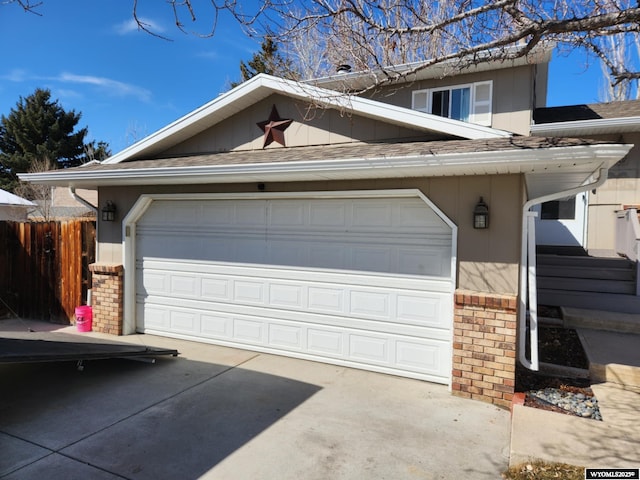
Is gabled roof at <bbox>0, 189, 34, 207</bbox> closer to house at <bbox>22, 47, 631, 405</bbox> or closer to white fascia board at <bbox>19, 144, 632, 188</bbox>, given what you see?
house at <bbox>22, 47, 631, 405</bbox>

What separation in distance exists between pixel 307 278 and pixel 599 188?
333 inches

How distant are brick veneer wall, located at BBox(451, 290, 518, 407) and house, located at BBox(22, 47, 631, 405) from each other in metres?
0.02

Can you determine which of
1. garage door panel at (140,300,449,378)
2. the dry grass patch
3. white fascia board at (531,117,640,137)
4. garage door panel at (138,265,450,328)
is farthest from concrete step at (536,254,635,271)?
the dry grass patch

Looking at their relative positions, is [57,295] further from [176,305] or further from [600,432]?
[600,432]

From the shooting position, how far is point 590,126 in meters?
9.41

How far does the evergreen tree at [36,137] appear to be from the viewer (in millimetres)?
25844

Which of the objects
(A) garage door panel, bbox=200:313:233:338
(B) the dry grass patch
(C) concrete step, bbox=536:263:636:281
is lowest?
(B) the dry grass patch

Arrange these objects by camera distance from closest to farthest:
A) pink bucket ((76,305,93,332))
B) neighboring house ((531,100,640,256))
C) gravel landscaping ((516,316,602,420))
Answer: gravel landscaping ((516,316,602,420)) < pink bucket ((76,305,93,332)) < neighboring house ((531,100,640,256))

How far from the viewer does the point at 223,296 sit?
6.62m

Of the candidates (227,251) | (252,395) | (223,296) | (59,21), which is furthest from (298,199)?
(59,21)

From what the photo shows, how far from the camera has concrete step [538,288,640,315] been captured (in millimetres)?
6930

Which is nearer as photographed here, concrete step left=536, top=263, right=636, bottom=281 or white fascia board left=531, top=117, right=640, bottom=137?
concrete step left=536, top=263, right=636, bottom=281

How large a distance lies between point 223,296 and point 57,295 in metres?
4.06

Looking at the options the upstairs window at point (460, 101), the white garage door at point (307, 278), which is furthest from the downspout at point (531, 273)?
the upstairs window at point (460, 101)
